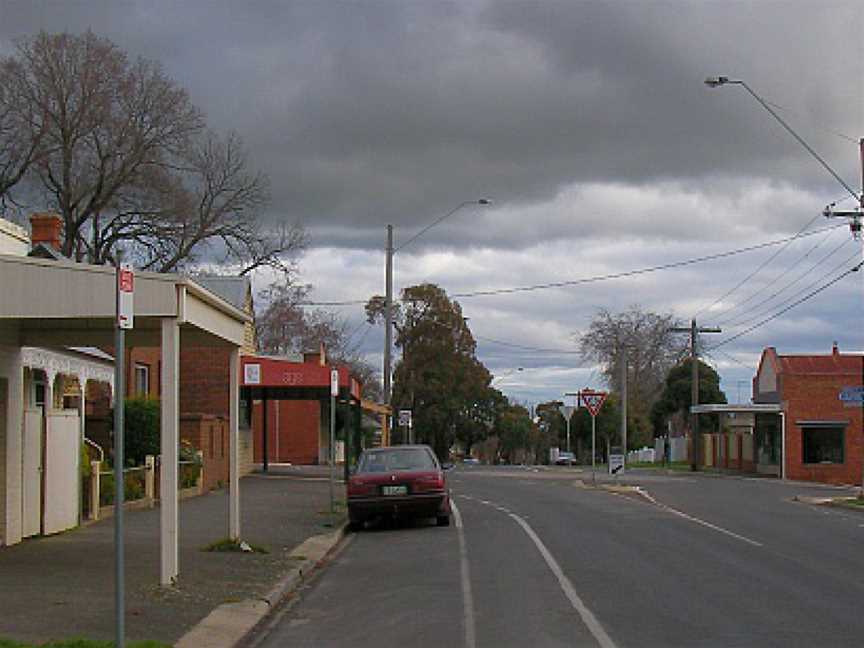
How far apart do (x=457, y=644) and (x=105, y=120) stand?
38.4 metres

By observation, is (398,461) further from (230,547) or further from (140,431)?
(140,431)

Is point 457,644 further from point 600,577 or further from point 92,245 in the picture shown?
point 92,245

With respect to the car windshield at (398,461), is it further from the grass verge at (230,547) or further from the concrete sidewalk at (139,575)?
the grass verge at (230,547)

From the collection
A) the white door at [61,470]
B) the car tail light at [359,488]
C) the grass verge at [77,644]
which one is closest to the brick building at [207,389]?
the car tail light at [359,488]

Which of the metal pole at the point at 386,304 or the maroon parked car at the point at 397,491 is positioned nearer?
the maroon parked car at the point at 397,491

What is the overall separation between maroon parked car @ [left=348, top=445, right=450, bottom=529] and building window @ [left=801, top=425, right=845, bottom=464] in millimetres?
37128

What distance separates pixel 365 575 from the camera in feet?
51.5

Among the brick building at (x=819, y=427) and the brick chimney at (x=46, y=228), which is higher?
the brick chimney at (x=46, y=228)

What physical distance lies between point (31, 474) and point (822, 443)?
44.2 metres

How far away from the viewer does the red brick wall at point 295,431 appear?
56375 millimetres

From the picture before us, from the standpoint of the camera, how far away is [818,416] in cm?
5619

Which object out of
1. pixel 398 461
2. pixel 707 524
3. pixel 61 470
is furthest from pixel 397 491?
pixel 707 524

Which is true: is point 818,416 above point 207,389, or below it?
below

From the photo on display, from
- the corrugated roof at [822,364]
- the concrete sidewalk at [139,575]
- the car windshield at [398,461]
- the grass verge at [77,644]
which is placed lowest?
the concrete sidewalk at [139,575]
